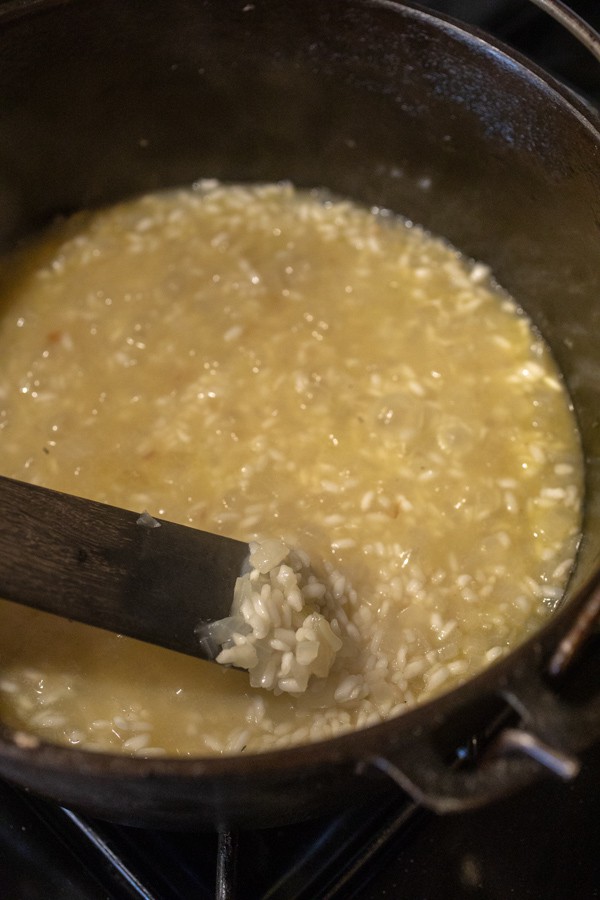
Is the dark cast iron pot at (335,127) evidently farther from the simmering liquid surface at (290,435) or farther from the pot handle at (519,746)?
the pot handle at (519,746)

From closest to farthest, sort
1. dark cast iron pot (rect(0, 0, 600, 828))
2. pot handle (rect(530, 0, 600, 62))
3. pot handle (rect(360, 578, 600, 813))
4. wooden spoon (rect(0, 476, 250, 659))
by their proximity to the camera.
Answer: pot handle (rect(360, 578, 600, 813)) → wooden spoon (rect(0, 476, 250, 659)) → pot handle (rect(530, 0, 600, 62)) → dark cast iron pot (rect(0, 0, 600, 828))

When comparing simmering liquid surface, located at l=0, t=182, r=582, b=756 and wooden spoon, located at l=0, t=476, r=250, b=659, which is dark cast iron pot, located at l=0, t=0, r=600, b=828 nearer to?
simmering liquid surface, located at l=0, t=182, r=582, b=756

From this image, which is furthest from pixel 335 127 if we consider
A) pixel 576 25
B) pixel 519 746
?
pixel 519 746

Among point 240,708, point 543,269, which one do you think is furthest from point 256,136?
point 240,708

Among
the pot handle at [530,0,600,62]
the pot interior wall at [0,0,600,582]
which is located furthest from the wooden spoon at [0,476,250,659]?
the pot handle at [530,0,600,62]

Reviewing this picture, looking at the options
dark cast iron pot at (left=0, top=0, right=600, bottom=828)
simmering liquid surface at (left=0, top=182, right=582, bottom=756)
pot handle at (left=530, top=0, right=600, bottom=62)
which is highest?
pot handle at (left=530, top=0, right=600, bottom=62)

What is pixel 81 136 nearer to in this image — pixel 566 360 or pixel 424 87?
pixel 424 87
